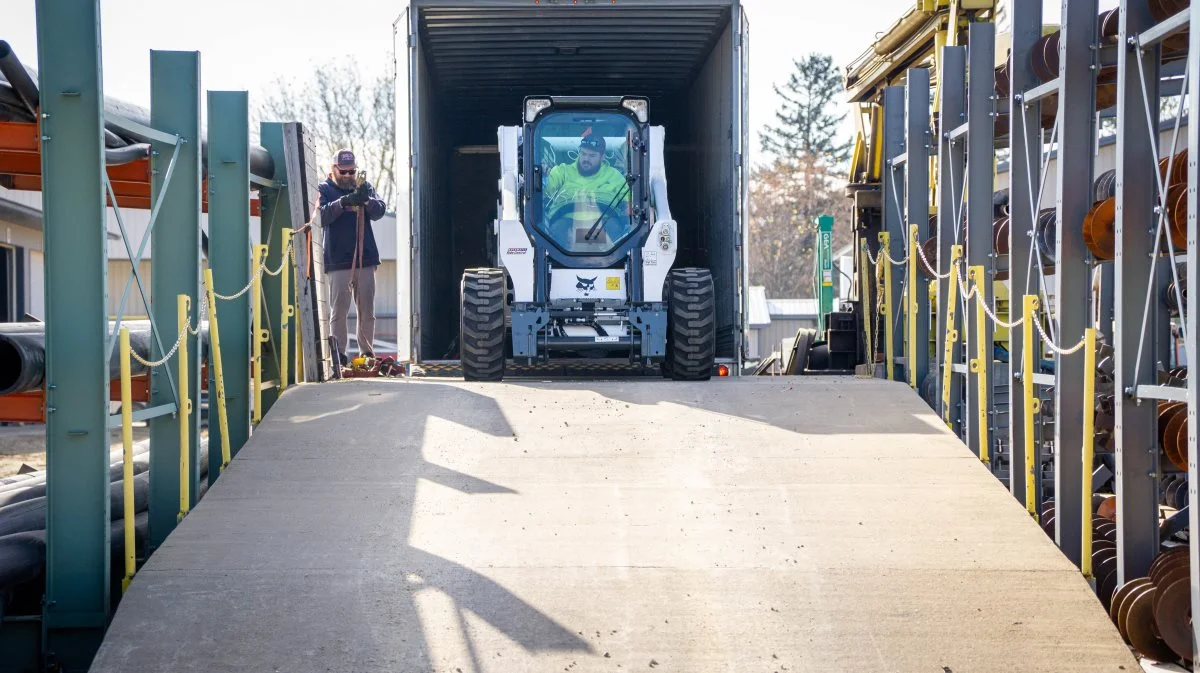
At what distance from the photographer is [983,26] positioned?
9.23 metres

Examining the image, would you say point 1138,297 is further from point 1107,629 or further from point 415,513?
point 415,513

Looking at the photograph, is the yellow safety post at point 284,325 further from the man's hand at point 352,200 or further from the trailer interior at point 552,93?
the man's hand at point 352,200

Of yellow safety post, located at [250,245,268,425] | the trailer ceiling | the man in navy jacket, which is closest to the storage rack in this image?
the trailer ceiling

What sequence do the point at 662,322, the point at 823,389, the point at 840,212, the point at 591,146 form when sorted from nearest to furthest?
the point at 823,389 → the point at 662,322 → the point at 591,146 → the point at 840,212

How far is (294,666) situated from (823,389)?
5.23 m

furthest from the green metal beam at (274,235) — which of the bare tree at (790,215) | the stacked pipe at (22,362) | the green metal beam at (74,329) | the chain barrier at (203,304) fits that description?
the bare tree at (790,215)

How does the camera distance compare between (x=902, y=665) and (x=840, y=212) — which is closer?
(x=902, y=665)

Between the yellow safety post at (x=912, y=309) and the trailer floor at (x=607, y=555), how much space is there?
3.33 feet

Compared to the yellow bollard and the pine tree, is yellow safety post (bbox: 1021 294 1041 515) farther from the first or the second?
the pine tree

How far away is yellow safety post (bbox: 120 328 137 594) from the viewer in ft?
22.0

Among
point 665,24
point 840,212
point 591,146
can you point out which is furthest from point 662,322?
point 840,212

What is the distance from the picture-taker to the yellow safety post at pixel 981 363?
27.4ft

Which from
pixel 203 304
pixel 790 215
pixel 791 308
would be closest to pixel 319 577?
pixel 203 304

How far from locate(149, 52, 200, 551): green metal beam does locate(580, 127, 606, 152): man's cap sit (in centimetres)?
504
